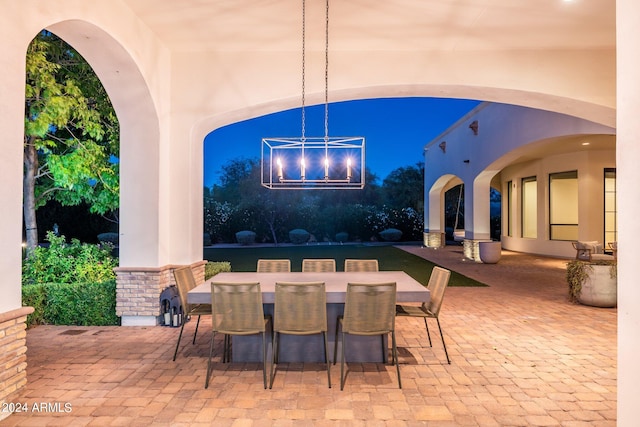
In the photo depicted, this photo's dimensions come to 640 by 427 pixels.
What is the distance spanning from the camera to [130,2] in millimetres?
4398

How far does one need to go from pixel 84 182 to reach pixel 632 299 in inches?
286

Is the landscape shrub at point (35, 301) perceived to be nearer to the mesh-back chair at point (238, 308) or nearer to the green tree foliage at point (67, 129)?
the green tree foliage at point (67, 129)

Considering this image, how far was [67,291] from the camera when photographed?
5281 millimetres

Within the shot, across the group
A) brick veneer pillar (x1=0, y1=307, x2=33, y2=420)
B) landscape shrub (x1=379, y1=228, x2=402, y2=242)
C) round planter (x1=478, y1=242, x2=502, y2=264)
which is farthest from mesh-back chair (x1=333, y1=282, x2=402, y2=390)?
landscape shrub (x1=379, y1=228, x2=402, y2=242)

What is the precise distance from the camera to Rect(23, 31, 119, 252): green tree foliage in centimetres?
507

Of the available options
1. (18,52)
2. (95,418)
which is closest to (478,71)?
(18,52)

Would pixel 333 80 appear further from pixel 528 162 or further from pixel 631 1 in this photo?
pixel 528 162

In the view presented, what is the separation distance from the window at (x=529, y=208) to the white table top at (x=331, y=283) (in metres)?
13.1

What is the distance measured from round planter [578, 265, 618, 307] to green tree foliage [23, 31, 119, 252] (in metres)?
7.93

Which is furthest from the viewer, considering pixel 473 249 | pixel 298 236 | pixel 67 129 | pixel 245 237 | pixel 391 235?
pixel 391 235

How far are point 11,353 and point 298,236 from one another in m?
19.6

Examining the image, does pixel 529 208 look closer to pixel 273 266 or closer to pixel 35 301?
pixel 273 266

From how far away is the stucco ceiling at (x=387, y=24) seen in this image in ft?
14.6

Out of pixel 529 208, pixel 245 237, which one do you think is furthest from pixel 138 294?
pixel 245 237
